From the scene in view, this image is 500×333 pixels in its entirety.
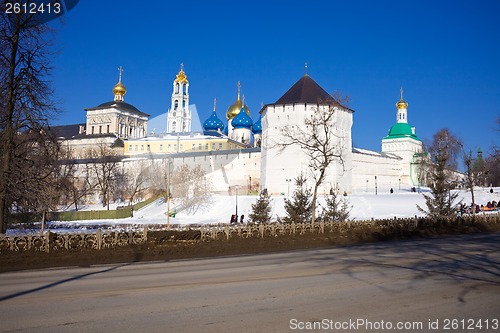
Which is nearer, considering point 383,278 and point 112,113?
point 383,278

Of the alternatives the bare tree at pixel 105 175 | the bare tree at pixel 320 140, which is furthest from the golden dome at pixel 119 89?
the bare tree at pixel 320 140

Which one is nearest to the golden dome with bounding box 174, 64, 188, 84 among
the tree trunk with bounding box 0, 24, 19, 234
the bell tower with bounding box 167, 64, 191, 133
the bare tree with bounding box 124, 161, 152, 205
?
the bell tower with bounding box 167, 64, 191, 133

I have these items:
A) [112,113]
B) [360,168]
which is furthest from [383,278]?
[112,113]

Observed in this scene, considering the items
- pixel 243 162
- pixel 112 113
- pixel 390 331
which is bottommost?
pixel 390 331

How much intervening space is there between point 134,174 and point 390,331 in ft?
197

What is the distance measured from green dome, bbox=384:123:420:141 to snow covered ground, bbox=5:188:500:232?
126ft

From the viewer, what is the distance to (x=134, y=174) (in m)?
62.9

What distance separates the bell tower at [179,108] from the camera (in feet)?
301

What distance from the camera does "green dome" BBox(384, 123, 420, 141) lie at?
8606 cm

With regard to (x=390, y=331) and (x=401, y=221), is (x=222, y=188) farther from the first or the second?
(x=390, y=331)

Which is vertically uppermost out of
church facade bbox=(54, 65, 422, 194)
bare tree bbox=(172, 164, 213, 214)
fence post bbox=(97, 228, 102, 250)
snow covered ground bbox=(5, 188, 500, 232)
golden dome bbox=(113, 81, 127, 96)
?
golden dome bbox=(113, 81, 127, 96)

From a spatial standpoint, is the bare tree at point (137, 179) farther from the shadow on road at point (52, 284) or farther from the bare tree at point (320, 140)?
the shadow on road at point (52, 284)

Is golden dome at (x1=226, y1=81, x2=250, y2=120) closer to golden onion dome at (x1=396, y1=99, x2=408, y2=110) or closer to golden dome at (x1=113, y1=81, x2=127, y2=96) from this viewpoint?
golden dome at (x1=113, y1=81, x2=127, y2=96)

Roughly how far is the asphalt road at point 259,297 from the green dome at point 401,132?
78.1 m
